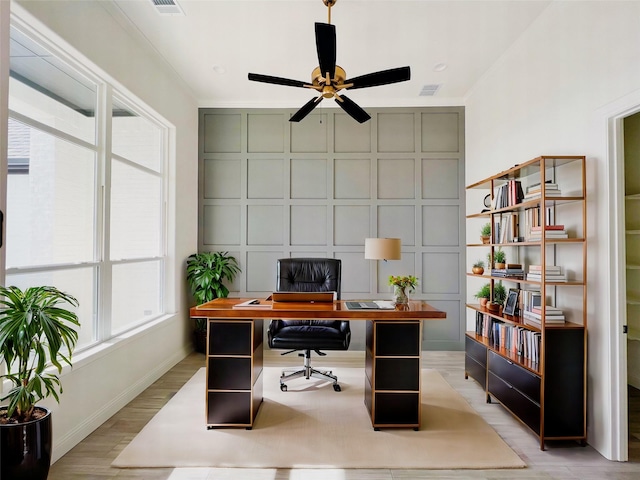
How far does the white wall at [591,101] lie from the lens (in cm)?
218

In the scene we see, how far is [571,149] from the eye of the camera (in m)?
2.57

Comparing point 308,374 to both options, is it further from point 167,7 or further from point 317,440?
point 167,7

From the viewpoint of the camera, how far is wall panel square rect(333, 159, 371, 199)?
4637 mm

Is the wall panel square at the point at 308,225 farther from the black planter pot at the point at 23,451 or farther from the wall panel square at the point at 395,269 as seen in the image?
the black planter pot at the point at 23,451

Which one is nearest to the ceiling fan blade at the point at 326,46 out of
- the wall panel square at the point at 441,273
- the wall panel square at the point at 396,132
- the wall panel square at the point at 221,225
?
the wall panel square at the point at 396,132

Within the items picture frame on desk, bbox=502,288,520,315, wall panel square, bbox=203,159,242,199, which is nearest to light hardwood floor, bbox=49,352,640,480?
picture frame on desk, bbox=502,288,520,315

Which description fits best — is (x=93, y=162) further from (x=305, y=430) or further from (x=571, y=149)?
(x=571, y=149)

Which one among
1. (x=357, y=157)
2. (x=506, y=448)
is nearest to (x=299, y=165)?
(x=357, y=157)

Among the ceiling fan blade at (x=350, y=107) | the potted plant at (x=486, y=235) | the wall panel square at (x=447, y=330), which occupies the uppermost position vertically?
the ceiling fan blade at (x=350, y=107)

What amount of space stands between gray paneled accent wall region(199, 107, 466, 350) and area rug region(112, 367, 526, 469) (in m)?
1.76

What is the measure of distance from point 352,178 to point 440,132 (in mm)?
1272

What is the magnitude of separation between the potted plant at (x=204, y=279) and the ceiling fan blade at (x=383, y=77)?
2697 mm

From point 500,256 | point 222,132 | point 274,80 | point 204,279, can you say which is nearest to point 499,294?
point 500,256

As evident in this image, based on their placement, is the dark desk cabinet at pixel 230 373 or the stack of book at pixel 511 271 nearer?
the dark desk cabinet at pixel 230 373
